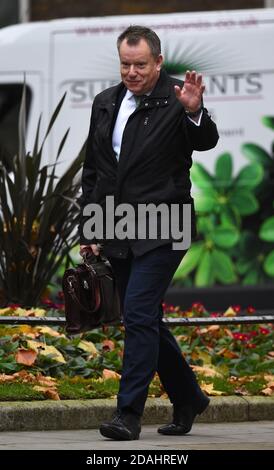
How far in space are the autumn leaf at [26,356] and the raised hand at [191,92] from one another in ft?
6.86

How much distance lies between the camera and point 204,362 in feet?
29.6

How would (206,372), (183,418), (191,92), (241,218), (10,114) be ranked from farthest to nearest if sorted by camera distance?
(10,114)
(241,218)
(206,372)
(183,418)
(191,92)

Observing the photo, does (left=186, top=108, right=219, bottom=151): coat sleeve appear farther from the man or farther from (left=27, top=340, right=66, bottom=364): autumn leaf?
(left=27, top=340, right=66, bottom=364): autumn leaf

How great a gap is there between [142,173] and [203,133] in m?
0.34

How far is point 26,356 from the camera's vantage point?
810 centimetres

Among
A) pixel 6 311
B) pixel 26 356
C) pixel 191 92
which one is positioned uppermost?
pixel 191 92

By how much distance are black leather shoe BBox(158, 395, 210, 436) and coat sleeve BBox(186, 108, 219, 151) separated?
4.11 feet

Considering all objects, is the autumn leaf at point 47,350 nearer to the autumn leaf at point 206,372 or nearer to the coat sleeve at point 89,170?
the autumn leaf at point 206,372

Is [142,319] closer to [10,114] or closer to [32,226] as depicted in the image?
[32,226]

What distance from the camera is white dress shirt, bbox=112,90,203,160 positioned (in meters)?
6.85

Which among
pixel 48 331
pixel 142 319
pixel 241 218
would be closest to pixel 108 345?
pixel 48 331

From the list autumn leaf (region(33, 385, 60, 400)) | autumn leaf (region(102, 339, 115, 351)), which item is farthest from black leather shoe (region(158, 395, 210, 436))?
autumn leaf (region(102, 339, 115, 351))

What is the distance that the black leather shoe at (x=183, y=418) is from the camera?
7.06m
